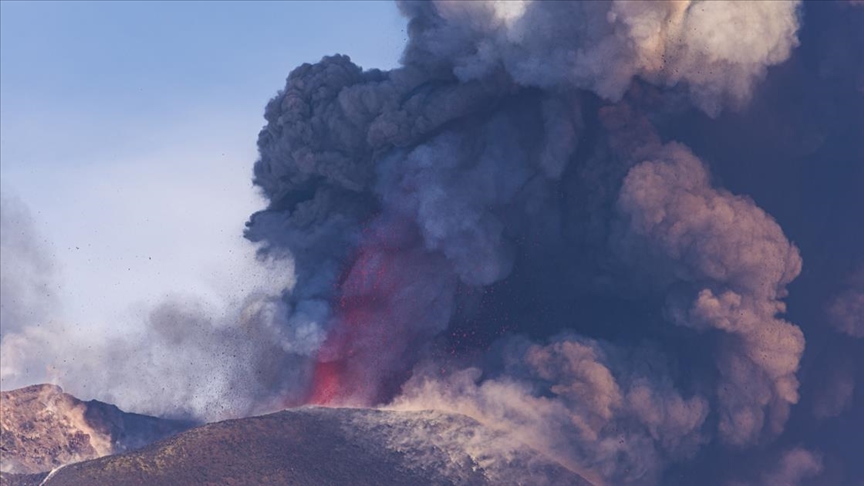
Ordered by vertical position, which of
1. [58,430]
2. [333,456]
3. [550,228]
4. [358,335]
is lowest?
[58,430]

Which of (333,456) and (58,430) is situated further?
(58,430)

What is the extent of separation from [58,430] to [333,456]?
18499 mm

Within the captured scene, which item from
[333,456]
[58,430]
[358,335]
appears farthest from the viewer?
[358,335]

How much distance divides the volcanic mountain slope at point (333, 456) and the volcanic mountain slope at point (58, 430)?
214 centimetres

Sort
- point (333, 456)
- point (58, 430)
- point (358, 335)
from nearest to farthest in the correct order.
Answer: point (333, 456)
point (58, 430)
point (358, 335)

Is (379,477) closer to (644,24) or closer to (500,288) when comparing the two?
(500,288)

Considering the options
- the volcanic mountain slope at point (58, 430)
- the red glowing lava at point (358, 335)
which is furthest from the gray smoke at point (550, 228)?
the volcanic mountain slope at point (58, 430)

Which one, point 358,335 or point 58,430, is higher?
point 358,335

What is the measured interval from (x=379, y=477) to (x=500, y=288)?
1898 centimetres

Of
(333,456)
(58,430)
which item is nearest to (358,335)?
(333,456)

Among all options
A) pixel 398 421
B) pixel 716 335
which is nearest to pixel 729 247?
pixel 716 335

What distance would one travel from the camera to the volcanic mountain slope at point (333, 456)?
61438 millimetres

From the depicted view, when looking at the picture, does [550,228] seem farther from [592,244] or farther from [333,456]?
[333,456]

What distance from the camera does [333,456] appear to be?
65125mm
